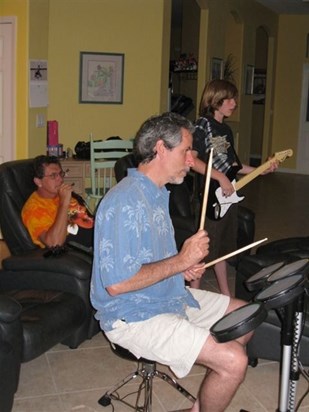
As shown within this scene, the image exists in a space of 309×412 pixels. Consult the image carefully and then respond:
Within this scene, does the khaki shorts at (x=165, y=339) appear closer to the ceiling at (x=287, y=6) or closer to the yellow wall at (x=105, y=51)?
the yellow wall at (x=105, y=51)

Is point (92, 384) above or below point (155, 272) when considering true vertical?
below

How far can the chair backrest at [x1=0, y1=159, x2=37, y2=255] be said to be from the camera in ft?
10.5

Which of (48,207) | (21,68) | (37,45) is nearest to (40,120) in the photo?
(21,68)

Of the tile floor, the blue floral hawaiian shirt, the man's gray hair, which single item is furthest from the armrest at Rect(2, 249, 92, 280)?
the man's gray hair

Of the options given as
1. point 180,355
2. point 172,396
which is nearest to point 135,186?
point 180,355

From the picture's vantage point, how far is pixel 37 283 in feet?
9.82

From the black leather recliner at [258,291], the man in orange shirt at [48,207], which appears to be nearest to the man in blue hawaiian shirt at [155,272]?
the black leather recliner at [258,291]

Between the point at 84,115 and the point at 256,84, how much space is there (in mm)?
5657

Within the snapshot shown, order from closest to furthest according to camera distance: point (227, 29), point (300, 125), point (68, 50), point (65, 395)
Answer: point (65, 395), point (68, 50), point (227, 29), point (300, 125)

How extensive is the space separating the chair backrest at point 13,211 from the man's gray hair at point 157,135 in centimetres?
133

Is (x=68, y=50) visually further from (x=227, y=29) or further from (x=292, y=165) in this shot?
(x=292, y=165)

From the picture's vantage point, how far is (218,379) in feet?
6.35

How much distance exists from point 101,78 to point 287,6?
4752 mm

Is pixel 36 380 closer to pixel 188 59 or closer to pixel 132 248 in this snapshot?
pixel 132 248
